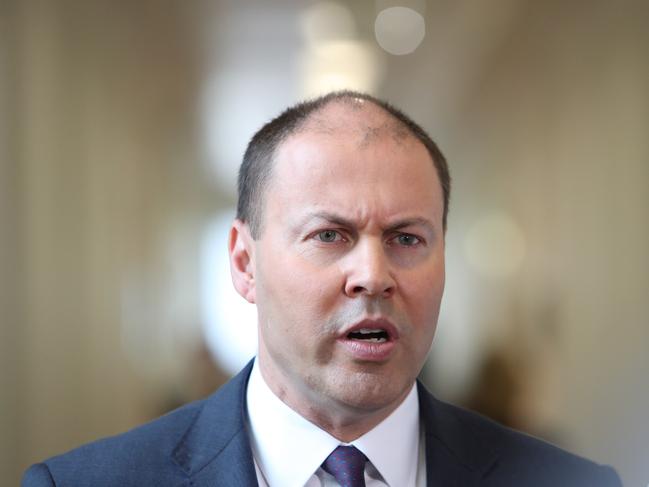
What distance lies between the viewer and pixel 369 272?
1358mm

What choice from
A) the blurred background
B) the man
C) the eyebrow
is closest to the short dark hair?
the man

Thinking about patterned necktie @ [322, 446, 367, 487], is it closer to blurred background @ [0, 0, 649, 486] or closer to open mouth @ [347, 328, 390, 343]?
open mouth @ [347, 328, 390, 343]

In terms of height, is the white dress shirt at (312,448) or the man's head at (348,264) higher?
the man's head at (348,264)

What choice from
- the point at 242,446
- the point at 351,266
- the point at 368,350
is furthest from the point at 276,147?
the point at 242,446

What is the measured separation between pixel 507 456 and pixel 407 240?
0.46 m

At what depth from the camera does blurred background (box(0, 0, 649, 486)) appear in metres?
3.79

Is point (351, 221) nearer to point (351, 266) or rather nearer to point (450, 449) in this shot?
point (351, 266)

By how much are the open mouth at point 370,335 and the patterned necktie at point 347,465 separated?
21 cm

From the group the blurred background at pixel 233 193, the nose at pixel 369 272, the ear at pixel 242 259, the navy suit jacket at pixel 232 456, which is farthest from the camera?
the blurred background at pixel 233 193

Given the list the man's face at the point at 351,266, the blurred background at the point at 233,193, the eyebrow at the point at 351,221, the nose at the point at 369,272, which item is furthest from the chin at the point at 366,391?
the blurred background at the point at 233,193

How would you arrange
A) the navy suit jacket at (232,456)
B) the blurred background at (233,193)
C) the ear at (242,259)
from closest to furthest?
the navy suit jacket at (232,456)
the ear at (242,259)
the blurred background at (233,193)

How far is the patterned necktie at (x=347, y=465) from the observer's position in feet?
4.71

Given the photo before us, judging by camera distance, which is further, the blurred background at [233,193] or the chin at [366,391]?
the blurred background at [233,193]

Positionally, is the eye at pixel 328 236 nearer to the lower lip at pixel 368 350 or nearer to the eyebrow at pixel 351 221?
the eyebrow at pixel 351 221
